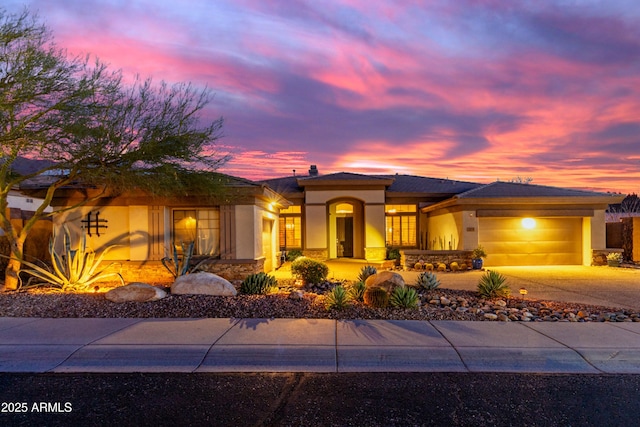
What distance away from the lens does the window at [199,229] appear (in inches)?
553

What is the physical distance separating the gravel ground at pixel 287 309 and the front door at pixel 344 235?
45.2 feet

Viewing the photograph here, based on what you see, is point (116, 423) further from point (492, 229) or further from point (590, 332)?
point (492, 229)

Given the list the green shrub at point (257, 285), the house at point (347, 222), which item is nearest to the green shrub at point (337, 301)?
the green shrub at point (257, 285)

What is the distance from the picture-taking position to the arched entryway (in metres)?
22.2

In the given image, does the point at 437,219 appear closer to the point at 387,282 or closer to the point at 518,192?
the point at 518,192

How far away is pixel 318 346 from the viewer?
650 cm

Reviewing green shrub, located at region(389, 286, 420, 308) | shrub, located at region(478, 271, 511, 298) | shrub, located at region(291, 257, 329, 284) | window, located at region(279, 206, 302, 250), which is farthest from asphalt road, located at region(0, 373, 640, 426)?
window, located at region(279, 206, 302, 250)

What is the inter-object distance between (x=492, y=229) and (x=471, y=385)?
1443cm

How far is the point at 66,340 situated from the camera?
22.5 ft

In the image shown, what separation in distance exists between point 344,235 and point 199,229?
11.1m

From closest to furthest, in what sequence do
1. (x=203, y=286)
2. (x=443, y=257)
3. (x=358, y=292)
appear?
(x=358, y=292) → (x=203, y=286) → (x=443, y=257)

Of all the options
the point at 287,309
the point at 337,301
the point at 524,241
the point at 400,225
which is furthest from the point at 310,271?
the point at 400,225

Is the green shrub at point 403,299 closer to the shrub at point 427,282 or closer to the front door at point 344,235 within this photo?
the shrub at point 427,282

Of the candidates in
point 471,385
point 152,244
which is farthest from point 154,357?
point 152,244
